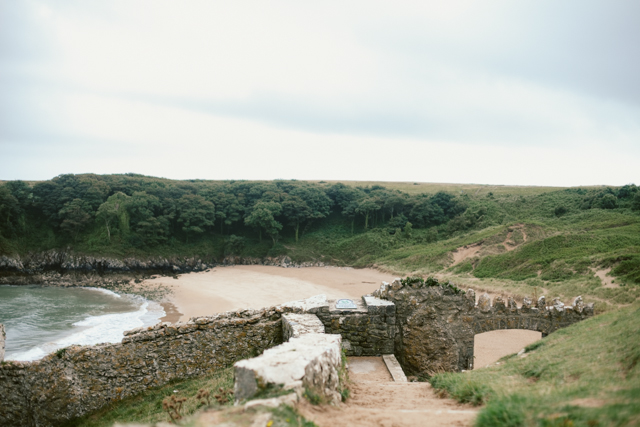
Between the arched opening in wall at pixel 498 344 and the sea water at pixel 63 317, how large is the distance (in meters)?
15.6

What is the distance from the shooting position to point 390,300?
10.5m

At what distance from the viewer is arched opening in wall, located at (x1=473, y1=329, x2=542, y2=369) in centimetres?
1518

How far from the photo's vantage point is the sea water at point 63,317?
1756cm

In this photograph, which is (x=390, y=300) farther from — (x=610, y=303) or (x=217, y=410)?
(x=610, y=303)

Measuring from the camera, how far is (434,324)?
10.6m

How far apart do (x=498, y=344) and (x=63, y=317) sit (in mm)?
26048

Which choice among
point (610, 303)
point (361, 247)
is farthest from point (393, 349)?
point (361, 247)

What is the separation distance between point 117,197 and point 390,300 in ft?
Answer: 147

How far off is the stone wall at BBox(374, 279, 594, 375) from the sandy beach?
5.41m

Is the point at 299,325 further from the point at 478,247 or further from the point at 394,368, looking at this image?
the point at 478,247

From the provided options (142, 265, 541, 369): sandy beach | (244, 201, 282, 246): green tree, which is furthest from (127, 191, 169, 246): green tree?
(244, 201, 282, 246): green tree

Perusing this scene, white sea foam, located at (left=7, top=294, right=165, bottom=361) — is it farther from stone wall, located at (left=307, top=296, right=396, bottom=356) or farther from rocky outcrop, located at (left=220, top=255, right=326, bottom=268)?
rocky outcrop, located at (left=220, top=255, right=326, bottom=268)

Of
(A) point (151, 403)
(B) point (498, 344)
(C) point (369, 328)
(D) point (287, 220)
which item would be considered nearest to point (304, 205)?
(D) point (287, 220)

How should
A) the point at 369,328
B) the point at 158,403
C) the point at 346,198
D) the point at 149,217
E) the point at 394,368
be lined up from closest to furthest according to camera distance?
the point at 158,403 → the point at 394,368 → the point at 369,328 → the point at 149,217 → the point at 346,198
